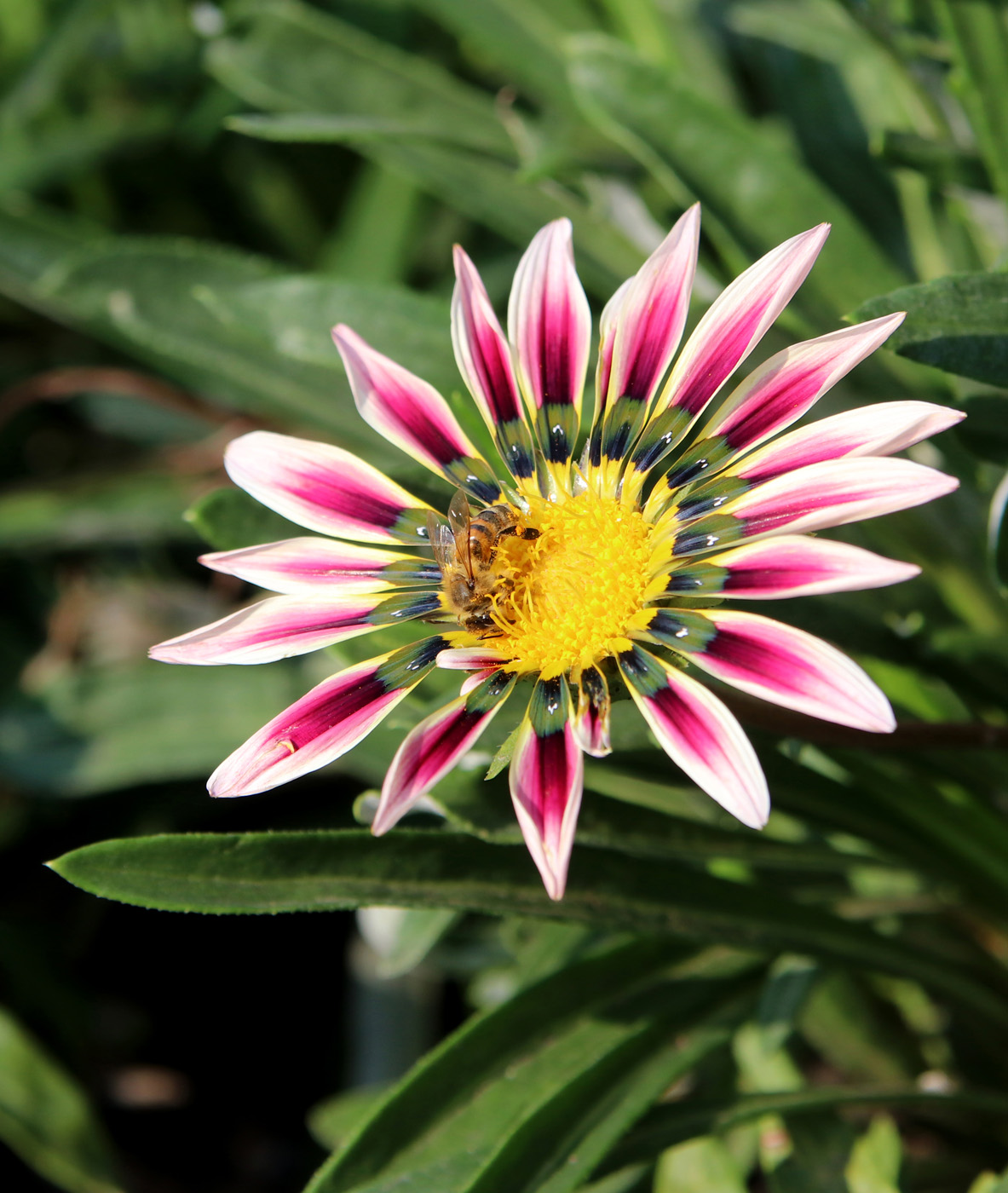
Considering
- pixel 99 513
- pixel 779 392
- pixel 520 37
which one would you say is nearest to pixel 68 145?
pixel 99 513

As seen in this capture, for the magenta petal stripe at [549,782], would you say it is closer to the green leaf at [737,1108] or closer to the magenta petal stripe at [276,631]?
the magenta petal stripe at [276,631]

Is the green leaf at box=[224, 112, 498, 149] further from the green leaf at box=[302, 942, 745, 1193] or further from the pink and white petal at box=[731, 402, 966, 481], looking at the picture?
the green leaf at box=[302, 942, 745, 1193]

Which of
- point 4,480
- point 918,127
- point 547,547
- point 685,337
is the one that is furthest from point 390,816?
point 4,480

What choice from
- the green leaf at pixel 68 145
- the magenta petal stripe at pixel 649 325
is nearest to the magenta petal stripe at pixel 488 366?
the magenta petal stripe at pixel 649 325

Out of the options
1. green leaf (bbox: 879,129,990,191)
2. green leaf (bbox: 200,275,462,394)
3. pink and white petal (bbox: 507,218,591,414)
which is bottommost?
pink and white petal (bbox: 507,218,591,414)

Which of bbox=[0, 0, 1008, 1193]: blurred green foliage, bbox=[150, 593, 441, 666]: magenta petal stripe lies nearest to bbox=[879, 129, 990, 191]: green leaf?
bbox=[0, 0, 1008, 1193]: blurred green foliage

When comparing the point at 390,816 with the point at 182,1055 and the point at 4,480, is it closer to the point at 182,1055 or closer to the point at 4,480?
the point at 182,1055
